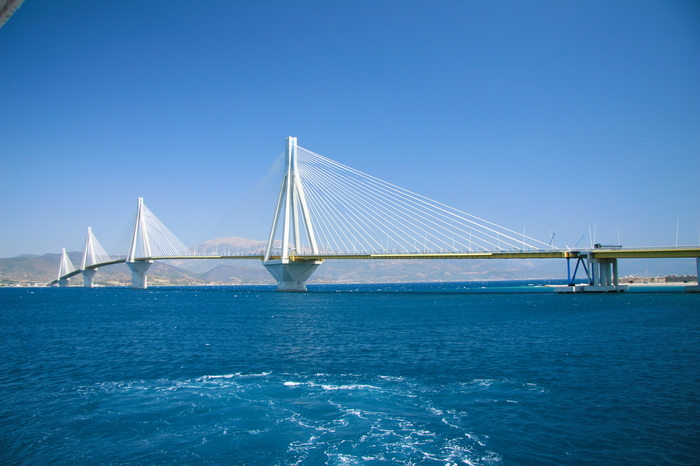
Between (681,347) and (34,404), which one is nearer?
(34,404)

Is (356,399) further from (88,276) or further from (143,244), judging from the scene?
(88,276)

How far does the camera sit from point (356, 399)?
1434 centimetres

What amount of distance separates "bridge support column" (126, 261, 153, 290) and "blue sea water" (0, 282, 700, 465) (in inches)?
3292

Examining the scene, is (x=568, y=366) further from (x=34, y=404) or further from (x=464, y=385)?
(x=34, y=404)

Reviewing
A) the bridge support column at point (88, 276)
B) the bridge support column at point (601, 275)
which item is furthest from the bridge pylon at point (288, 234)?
the bridge support column at point (88, 276)

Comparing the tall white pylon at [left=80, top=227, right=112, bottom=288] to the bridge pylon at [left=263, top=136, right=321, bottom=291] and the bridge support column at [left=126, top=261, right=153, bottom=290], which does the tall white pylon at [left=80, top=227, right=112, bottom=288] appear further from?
the bridge pylon at [left=263, top=136, right=321, bottom=291]

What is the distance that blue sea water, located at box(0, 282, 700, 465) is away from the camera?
34.8 ft

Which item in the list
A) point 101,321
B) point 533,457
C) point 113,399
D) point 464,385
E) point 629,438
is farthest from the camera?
point 101,321

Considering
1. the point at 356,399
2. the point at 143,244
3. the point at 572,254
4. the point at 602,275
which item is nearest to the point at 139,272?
the point at 143,244

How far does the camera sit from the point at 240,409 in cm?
1370

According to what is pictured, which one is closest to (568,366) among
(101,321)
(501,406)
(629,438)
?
(501,406)

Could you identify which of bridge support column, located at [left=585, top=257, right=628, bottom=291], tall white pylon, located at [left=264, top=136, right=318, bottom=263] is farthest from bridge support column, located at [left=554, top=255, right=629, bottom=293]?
tall white pylon, located at [left=264, top=136, right=318, bottom=263]

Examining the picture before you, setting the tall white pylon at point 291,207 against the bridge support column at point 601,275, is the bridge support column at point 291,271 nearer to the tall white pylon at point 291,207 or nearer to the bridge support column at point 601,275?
the tall white pylon at point 291,207

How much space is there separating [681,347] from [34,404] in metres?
26.5
